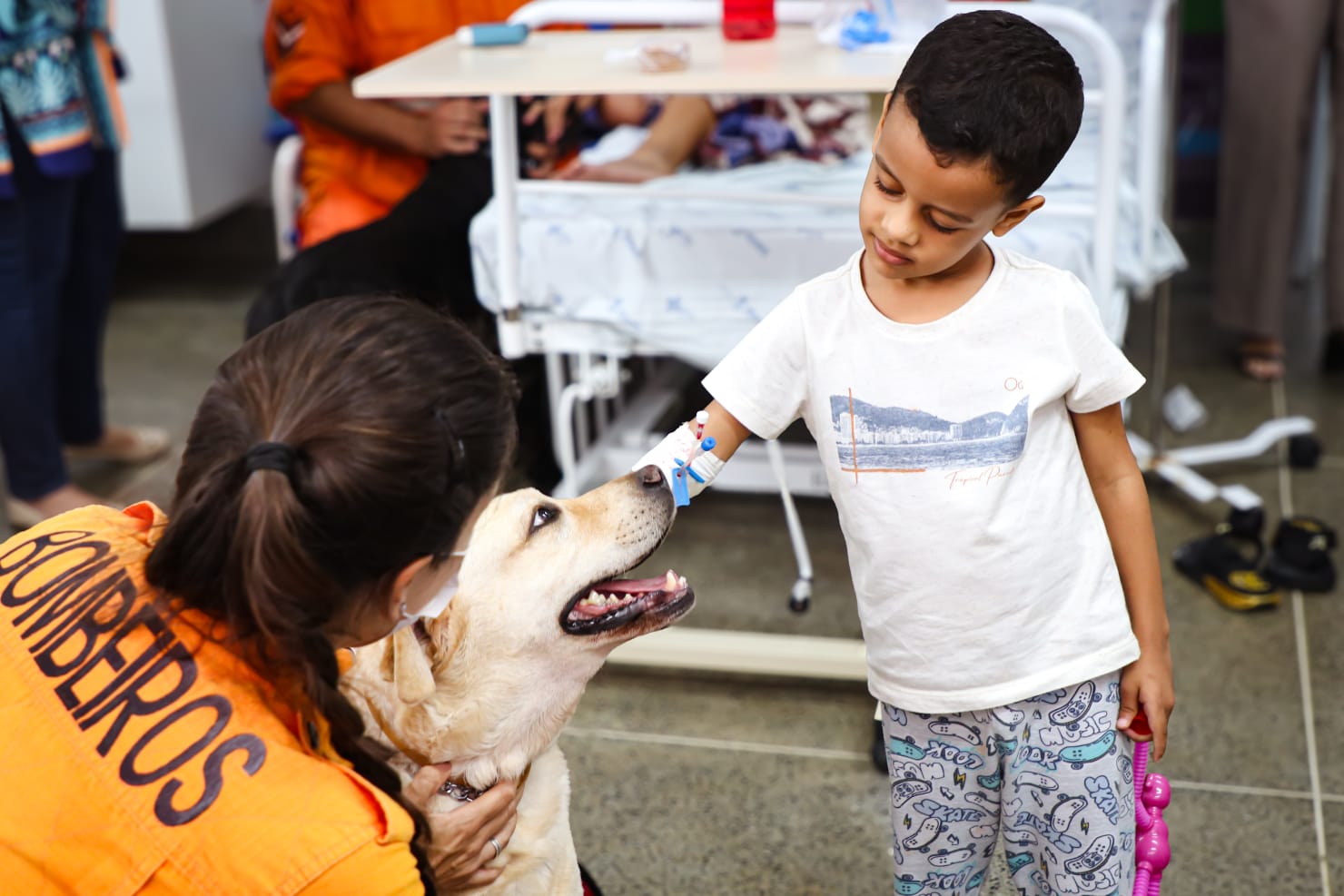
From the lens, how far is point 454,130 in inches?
107

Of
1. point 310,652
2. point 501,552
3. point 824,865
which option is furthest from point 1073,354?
point 824,865

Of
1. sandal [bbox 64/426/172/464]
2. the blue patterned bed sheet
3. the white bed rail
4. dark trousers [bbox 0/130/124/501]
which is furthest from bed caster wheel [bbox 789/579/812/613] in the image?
sandal [bbox 64/426/172/464]

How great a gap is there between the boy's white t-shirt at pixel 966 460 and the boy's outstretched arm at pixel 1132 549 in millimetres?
17

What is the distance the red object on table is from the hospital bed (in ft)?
0.12

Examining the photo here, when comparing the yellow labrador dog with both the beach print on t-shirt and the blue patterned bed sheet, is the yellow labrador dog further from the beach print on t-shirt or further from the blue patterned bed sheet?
the blue patterned bed sheet

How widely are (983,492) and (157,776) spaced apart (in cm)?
73

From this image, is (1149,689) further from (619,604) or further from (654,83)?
(654,83)

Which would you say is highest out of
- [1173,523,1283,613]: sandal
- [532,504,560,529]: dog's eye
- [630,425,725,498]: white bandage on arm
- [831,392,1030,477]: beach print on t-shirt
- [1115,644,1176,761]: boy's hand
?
[831,392,1030,477]: beach print on t-shirt

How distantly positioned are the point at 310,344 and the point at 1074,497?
71 cm

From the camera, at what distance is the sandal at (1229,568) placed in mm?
2461

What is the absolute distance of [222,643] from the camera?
3.42ft

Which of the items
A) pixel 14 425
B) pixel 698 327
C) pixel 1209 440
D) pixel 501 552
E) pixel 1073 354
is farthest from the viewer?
pixel 1209 440

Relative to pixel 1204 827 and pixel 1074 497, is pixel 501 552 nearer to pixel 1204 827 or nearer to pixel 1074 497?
pixel 1074 497

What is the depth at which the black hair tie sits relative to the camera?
3.04 feet
